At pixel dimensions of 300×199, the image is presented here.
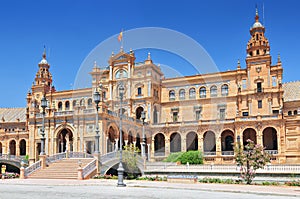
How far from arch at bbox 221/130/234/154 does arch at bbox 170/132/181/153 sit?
620 cm

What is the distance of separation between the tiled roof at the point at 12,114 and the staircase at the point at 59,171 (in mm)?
41098

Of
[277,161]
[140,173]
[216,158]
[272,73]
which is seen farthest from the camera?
[272,73]

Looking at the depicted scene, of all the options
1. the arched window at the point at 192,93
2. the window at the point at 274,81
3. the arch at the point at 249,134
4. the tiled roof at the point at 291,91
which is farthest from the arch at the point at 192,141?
the tiled roof at the point at 291,91

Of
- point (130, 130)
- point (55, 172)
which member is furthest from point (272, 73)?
point (55, 172)

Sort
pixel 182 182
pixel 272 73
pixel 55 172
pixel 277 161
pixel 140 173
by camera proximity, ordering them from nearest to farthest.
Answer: pixel 182 182
pixel 55 172
pixel 140 173
pixel 277 161
pixel 272 73

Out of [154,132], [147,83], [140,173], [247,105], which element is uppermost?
[147,83]

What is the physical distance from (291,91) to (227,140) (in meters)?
13.0

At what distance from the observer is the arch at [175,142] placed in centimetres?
5047

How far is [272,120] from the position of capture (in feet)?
144

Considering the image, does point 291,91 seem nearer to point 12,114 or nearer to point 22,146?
point 22,146

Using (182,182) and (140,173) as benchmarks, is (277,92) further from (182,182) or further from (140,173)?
(182,182)

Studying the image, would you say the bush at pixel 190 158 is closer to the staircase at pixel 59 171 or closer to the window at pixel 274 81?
the staircase at pixel 59 171

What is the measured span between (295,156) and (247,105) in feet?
31.8

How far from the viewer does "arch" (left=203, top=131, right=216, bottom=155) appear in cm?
4838
